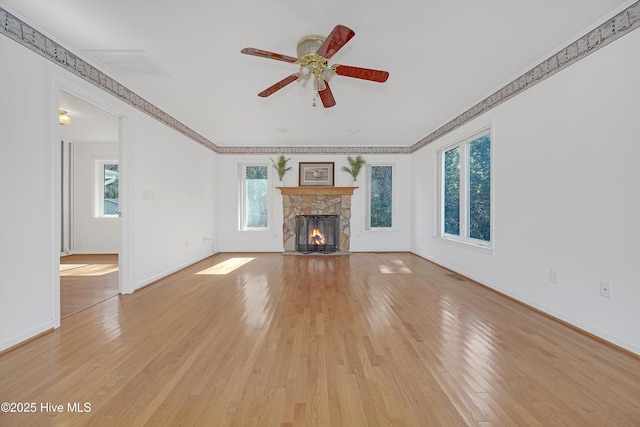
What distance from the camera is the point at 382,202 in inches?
269

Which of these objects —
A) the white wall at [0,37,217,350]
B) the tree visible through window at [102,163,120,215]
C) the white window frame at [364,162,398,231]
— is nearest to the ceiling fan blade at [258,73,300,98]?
the white wall at [0,37,217,350]

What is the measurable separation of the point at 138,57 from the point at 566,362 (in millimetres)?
4513

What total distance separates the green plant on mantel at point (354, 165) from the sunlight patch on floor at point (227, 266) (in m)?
3.02

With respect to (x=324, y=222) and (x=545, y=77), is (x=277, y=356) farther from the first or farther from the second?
(x=324, y=222)

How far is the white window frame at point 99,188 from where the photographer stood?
22.0 feet

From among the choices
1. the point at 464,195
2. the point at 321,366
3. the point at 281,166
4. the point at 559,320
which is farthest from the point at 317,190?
the point at 321,366

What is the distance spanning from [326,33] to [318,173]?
4.34 meters

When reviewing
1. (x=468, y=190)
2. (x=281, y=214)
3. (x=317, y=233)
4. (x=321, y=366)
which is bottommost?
(x=321, y=366)

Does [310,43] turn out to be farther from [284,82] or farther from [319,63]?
[284,82]

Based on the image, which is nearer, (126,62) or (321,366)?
(321,366)

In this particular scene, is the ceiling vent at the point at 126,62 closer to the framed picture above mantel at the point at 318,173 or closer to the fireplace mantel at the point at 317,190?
the fireplace mantel at the point at 317,190

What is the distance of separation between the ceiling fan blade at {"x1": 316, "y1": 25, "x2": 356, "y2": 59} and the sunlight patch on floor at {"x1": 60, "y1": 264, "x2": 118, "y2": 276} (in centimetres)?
496

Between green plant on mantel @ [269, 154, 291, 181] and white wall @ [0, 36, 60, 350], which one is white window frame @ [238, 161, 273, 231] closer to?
green plant on mantel @ [269, 154, 291, 181]

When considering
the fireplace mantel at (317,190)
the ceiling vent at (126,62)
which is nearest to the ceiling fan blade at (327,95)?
the ceiling vent at (126,62)
